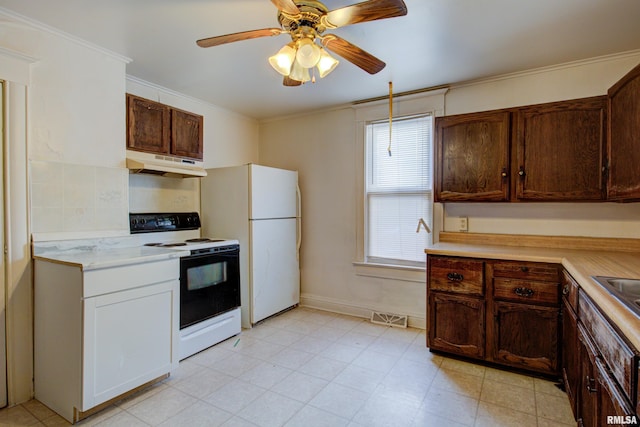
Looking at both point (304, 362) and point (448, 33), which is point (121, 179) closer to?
point (304, 362)

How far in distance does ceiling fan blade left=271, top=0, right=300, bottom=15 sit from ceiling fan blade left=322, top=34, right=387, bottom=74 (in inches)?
11.2

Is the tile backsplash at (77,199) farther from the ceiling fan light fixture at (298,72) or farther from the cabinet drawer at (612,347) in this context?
the cabinet drawer at (612,347)

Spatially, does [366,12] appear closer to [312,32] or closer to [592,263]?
[312,32]

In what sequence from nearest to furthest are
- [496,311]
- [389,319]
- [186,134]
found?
[496,311], [186,134], [389,319]

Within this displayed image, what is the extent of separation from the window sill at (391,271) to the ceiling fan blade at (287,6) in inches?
99.9

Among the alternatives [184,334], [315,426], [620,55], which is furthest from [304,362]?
[620,55]

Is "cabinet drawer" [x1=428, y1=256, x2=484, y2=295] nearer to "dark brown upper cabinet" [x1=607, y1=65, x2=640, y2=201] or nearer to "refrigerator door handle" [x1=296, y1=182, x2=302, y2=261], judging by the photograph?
"dark brown upper cabinet" [x1=607, y1=65, x2=640, y2=201]

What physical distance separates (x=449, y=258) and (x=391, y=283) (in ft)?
3.38

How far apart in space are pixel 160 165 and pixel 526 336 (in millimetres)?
3051

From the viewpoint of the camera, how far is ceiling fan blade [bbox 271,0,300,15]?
140 centimetres

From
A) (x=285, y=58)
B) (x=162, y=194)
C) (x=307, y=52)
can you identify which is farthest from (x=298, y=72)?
(x=162, y=194)

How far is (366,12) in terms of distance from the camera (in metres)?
1.45

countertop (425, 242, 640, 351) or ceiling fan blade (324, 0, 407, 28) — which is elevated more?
ceiling fan blade (324, 0, 407, 28)

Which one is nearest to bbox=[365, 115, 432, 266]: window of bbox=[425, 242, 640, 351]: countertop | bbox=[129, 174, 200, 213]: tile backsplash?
bbox=[425, 242, 640, 351]: countertop
